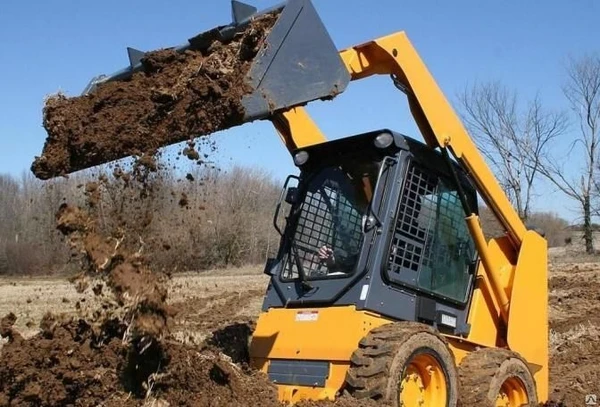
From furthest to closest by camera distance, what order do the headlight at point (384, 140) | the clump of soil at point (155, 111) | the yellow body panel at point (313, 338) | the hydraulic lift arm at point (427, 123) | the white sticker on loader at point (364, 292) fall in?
the hydraulic lift arm at point (427, 123) → the headlight at point (384, 140) → the white sticker on loader at point (364, 292) → the yellow body panel at point (313, 338) → the clump of soil at point (155, 111)

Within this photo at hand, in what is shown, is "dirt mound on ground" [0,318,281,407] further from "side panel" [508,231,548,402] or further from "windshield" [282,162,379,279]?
"side panel" [508,231,548,402]

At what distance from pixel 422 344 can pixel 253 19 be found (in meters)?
2.76

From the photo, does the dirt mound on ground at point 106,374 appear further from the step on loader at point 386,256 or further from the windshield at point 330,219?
the windshield at point 330,219

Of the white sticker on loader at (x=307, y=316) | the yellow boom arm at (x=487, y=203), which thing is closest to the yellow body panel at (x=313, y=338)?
the white sticker on loader at (x=307, y=316)

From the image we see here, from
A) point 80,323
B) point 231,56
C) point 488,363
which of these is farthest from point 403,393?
point 231,56

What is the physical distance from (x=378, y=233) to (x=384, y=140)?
30.3 inches

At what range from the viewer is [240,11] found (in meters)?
6.01

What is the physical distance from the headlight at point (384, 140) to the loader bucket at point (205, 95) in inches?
22.0

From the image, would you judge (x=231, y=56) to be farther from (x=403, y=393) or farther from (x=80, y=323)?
(x=403, y=393)

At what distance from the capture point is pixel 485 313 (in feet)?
23.5

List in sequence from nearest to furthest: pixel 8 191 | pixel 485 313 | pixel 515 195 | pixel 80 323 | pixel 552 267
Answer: pixel 80 323 < pixel 485 313 < pixel 552 267 < pixel 515 195 < pixel 8 191

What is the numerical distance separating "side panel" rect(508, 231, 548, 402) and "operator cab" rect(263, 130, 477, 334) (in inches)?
21.5

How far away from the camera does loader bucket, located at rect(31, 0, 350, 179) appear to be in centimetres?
561

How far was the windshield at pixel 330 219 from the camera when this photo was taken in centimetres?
660
